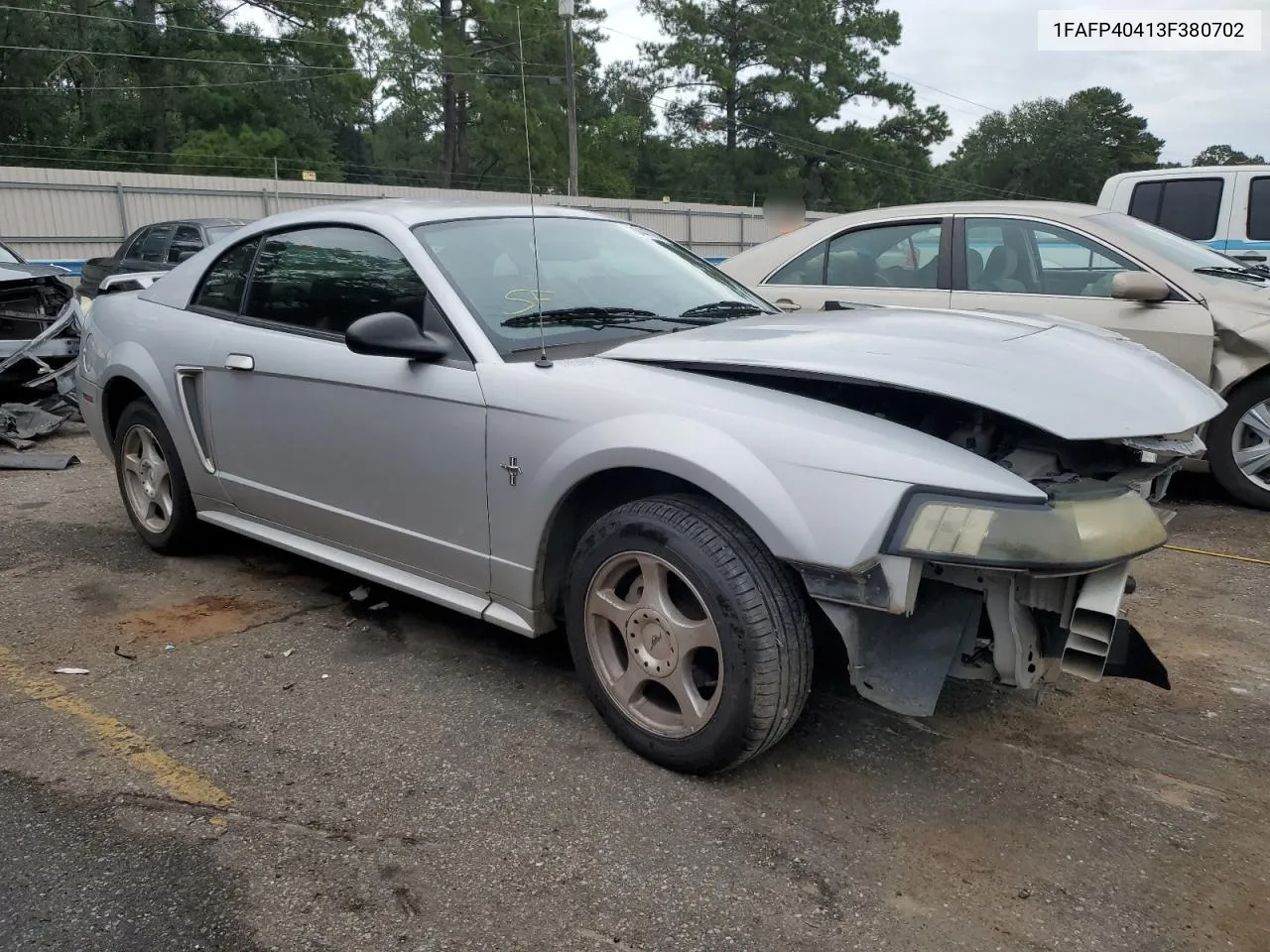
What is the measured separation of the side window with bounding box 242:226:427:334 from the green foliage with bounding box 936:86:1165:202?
54394 mm

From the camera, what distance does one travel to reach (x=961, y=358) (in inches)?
102

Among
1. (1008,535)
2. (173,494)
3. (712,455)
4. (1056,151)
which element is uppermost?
(1056,151)

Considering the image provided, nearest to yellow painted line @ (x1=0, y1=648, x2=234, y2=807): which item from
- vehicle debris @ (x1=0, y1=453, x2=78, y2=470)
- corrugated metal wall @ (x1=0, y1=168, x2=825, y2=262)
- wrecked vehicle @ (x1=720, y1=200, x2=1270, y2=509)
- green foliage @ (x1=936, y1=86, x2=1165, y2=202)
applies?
vehicle debris @ (x1=0, y1=453, x2=78, y2=470)

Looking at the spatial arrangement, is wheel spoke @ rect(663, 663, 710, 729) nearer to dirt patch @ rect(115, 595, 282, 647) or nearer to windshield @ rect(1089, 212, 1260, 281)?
dirt patch @ rect(115, 595, 282, 647)

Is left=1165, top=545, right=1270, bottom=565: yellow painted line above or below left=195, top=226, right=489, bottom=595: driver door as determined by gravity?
below

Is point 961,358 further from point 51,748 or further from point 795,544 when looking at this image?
point 51,748

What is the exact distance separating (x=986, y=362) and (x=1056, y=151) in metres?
63.5

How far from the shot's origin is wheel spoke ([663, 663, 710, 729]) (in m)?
2.61

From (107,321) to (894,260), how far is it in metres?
4.25

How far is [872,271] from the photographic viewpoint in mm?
5969

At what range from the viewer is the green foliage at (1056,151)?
190 ft

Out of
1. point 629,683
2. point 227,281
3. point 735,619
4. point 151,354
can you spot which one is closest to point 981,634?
point 735,619

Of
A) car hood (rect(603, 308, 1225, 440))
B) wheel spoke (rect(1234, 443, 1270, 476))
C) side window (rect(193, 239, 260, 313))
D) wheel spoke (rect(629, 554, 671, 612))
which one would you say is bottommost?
wheel spoke (rect(1234, 443, 1270, 476))

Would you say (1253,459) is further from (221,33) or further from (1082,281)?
(221,33)
